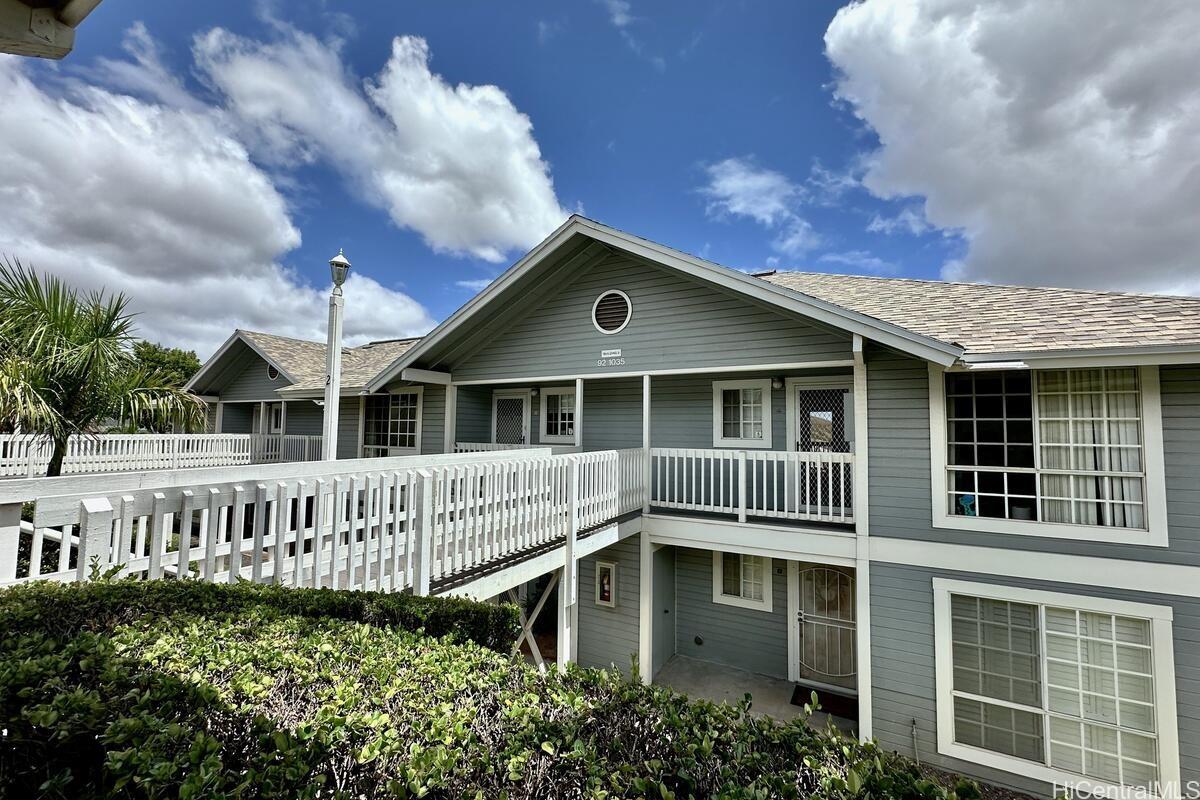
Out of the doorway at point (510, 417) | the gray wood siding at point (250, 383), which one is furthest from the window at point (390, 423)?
the gray wood siding at point (250, 383)

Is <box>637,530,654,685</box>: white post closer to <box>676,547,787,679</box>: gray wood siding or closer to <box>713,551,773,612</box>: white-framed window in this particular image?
<box>676,547,787,679</box>: gray wood siding

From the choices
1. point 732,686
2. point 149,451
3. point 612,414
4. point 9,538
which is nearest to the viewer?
point 9,538

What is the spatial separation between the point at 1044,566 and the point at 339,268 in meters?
10.0

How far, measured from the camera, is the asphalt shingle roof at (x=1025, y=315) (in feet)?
17.9

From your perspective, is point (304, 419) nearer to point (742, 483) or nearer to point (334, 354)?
point (334, 354)

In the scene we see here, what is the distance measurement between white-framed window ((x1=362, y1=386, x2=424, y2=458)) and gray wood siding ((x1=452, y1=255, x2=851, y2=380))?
7.85 ft

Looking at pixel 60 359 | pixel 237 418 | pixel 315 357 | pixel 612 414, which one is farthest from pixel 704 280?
pixel 237 418

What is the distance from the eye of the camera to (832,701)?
754 centimetres

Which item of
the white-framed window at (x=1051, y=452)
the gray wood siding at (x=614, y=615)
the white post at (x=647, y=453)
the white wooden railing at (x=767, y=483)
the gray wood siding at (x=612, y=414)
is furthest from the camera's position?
the gray wood siding at (x=612, y=414)

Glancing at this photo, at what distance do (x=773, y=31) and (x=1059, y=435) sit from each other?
850 centimetres

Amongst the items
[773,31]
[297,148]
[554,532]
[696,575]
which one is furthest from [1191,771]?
[297,148]

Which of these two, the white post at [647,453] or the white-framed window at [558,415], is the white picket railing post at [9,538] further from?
the white-framed window at [558,415]

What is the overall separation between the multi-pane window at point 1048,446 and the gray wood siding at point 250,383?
17.5 metres

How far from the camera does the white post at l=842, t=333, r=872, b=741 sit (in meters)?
6.45
